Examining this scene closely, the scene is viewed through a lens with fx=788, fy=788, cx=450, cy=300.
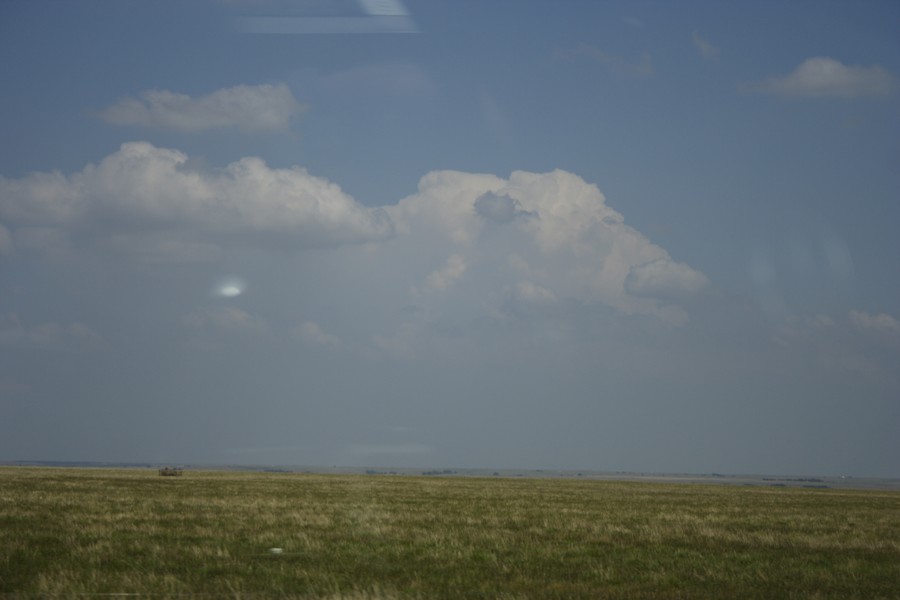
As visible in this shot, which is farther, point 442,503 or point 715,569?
point 442,503

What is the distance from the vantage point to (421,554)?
19422 mm

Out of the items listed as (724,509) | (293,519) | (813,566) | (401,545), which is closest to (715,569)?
(813,566)

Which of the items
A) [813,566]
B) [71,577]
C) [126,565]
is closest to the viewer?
[71,577]

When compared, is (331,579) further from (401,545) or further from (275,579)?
(401,545)

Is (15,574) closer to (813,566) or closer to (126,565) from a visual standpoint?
(126,565)

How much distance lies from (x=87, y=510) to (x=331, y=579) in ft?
60.1

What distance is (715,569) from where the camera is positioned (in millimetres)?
18125

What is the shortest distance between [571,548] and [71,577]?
1217 cm

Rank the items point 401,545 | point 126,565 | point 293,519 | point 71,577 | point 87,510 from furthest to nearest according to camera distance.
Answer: point 87,510 → point 293,519 → point 401,545 → point 126,565 → point 71,577

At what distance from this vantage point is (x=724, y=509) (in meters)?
41.6

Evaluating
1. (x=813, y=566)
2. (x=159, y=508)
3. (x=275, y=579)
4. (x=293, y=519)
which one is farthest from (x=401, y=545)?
(x=159, y=508)

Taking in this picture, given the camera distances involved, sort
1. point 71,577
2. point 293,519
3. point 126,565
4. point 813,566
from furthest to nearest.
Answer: point 293,519 < point 813,566 < point 126,565 < point 71,577

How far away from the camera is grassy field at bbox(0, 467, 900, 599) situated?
15.0 metres

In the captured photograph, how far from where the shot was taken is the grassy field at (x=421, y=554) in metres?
15.0
